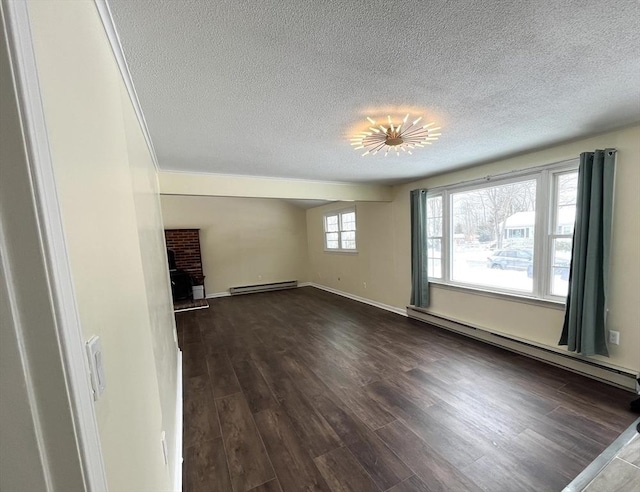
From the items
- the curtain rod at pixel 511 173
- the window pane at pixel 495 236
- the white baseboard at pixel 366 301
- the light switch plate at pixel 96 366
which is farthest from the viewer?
the white baseboard at pixel 366 301

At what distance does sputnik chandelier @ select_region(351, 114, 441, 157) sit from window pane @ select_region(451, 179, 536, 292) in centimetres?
150

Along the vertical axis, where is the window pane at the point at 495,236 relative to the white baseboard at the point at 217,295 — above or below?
above

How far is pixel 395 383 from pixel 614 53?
2670 mm

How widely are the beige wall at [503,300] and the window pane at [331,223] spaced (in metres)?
0.75

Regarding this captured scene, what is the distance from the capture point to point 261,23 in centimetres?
106

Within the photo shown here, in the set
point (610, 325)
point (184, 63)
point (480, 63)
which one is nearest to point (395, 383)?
point (610, 325)

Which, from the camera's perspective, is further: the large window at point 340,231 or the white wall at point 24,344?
the large window at point 340,231

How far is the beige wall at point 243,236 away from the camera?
6371 millimetres

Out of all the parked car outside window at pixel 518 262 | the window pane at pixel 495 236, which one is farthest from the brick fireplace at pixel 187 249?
the parked car outside window at pixel 518 262

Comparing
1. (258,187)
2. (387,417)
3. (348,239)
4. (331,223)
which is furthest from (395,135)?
(331,223)

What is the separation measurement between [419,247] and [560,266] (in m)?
1.66

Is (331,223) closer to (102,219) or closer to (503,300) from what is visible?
(503,300)

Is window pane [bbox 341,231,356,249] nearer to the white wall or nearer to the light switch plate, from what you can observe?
the light switch plate

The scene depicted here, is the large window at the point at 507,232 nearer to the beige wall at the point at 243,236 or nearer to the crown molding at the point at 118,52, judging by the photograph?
the crown molding at the point at 118,52
